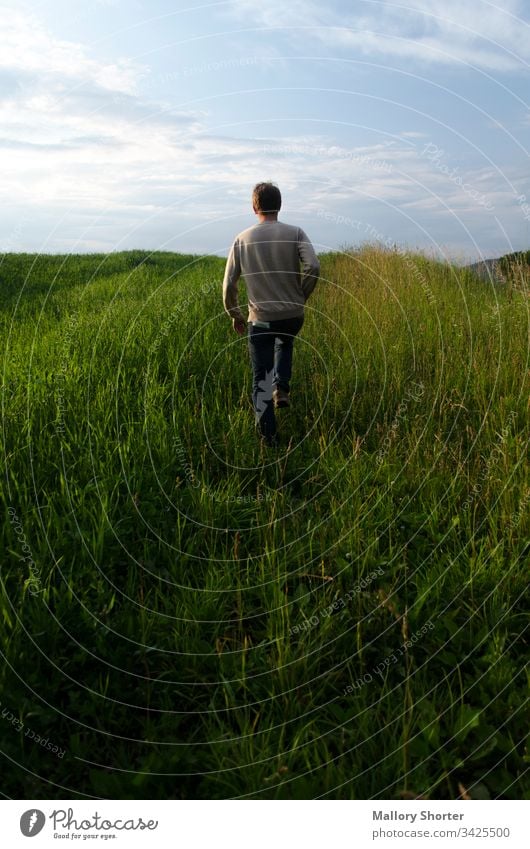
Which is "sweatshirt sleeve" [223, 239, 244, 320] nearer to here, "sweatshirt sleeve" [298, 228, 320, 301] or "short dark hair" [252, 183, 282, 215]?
"short dark hair" [252, 183, 282, 215]

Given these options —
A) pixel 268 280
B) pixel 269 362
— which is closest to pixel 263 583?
pixel 269 362

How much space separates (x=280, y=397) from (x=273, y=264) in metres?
1.32

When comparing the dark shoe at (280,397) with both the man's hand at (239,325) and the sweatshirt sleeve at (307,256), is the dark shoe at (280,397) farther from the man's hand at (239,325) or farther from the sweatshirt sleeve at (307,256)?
the sweatshirt sleeve at (307,256)

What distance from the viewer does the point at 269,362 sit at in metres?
5.64

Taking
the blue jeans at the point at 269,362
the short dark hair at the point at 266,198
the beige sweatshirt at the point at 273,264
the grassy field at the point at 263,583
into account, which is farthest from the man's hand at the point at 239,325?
the short dark hair at the point at 266,198

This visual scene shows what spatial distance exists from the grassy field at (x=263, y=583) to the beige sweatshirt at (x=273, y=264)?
1.02 m

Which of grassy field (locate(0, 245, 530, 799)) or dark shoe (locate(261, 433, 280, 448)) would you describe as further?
dark shoe (locate(261, 433, 280, 448))

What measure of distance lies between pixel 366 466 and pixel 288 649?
2055 mm

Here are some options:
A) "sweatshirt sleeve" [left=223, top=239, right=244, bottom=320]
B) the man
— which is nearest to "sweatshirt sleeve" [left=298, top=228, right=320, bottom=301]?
the man

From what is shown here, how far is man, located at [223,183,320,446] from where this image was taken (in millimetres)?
5344

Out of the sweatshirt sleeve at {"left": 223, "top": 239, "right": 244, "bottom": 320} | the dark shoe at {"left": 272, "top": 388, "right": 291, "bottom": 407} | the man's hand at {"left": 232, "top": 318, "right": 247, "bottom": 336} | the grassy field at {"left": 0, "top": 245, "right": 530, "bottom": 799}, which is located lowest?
the grassy field at {"left": 0, "top": 245, "right": 530, "bottom": 799}

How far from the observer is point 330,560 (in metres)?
3.68

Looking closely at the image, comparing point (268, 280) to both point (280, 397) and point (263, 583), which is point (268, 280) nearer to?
point (280, 397)
